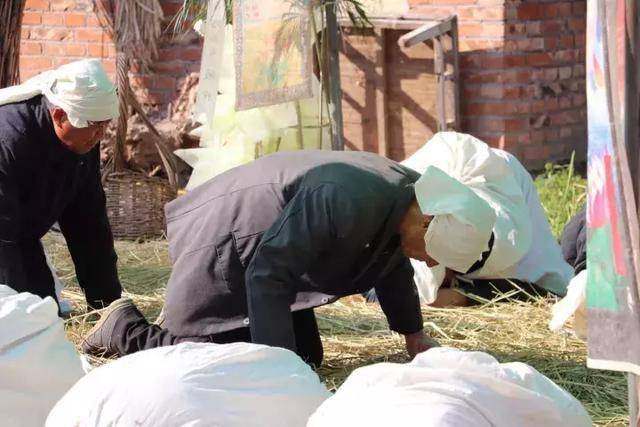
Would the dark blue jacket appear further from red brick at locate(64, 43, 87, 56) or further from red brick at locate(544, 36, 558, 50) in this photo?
red brick at locate(64, 43, 87, 56)

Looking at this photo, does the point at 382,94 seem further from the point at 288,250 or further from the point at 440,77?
the point at 288,250

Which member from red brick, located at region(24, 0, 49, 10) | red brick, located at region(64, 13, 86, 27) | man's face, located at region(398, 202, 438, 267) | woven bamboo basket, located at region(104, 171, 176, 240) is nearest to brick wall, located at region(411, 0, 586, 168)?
woven bamboo basket, located at region(104, 171, 176, 240)

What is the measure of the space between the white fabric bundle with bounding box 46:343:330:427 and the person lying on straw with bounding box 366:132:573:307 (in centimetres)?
301

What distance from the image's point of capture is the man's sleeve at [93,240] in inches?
217

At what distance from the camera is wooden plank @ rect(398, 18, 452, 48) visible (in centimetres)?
786

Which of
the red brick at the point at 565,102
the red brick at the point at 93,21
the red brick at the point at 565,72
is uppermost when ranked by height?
the red brick at the point at 93,21

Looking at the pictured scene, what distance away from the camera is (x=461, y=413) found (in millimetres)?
2609

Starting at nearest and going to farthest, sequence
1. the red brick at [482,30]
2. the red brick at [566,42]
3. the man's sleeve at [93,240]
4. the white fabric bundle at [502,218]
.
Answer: the man's sleeve at [93,240], the white fabric bundle at [502,218], the red brick at [482,30], the red brick at [566,42]

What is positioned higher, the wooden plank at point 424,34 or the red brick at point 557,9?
the red brick at point 557,9

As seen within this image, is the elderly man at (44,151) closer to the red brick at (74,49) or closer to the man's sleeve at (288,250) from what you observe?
the man's sleeve at (288,250)

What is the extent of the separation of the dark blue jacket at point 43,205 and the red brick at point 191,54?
347 cm

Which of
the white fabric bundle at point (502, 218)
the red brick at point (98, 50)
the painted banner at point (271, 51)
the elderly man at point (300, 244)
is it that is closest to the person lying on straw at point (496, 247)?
the white fabric bundle at point (502, 218)

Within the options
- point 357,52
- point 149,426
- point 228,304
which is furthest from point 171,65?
point 149,426

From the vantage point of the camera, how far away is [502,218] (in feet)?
A: 19.6
